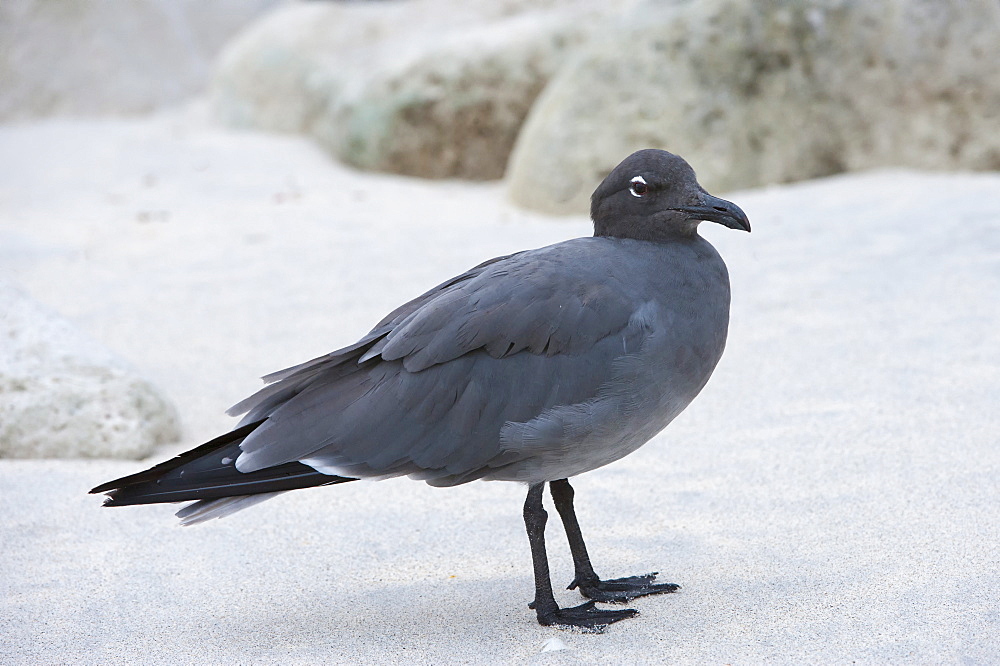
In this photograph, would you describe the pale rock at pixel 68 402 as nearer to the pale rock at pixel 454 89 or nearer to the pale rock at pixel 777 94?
the pale rock at pixel 777 94

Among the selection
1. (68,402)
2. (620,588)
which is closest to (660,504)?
(620,588)

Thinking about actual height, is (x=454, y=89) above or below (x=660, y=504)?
above

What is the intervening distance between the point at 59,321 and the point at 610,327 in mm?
3066

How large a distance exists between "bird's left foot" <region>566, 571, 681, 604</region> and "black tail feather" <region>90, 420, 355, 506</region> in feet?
2.99

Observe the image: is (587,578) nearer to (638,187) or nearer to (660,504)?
(660,504)

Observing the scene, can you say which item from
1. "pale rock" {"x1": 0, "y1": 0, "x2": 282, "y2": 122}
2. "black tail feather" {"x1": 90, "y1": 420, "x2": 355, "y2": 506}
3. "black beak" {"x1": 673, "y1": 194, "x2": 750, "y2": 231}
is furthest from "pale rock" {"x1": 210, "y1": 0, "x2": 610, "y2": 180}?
"black tail feather" {"x1": 90, "y1": 420, "x2": 355, "y2": 506}

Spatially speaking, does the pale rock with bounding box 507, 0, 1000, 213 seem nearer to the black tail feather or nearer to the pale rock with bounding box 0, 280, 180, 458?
the pale rock with bounding box 0, 280, 180, 458

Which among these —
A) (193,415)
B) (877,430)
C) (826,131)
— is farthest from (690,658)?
(826,131)

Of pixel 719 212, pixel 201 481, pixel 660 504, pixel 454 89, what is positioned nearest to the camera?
pixel 201 481

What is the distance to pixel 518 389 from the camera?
122 inches

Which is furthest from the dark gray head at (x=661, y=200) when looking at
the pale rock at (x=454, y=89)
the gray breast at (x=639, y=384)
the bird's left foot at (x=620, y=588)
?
the pale rock at (x=454, y=89)

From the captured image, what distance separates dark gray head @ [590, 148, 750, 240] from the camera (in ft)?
10.9

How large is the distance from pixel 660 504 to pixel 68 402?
8.64ft

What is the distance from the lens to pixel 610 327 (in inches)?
122
